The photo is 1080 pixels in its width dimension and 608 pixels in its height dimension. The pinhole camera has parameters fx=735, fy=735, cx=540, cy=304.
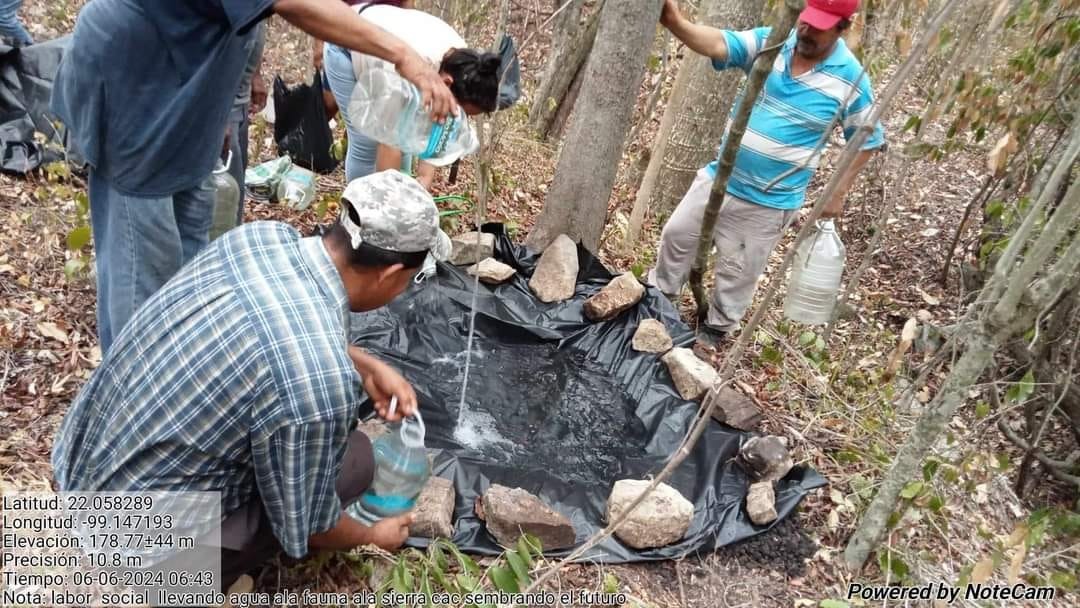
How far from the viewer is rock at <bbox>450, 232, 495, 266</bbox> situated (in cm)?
374

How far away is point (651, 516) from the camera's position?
243cm

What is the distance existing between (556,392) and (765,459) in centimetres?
93

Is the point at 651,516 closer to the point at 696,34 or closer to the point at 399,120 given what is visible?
the point at 399,120

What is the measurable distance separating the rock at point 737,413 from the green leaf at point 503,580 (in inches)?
53.6

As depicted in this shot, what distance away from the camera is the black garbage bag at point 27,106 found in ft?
11.3

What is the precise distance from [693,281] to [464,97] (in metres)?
1.55

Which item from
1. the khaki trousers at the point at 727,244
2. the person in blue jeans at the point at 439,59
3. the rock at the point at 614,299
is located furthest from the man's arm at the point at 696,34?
the rock at the point at 614,299

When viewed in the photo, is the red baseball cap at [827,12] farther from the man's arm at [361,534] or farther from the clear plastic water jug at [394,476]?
the man's arm at [361,534]

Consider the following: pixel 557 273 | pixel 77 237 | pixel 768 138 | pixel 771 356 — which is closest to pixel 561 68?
pixel 557 273

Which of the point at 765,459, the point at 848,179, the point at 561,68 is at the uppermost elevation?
the point at 848,179

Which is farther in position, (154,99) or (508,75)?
(508,75)

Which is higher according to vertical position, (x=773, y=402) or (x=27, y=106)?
(x=27, y=106)

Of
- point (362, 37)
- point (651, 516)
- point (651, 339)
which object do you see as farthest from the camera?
point (651, 339)

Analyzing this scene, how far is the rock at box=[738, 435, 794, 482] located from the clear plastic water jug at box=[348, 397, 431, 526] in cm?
127
